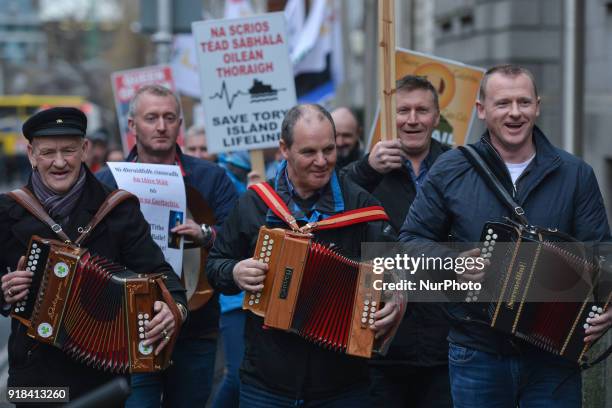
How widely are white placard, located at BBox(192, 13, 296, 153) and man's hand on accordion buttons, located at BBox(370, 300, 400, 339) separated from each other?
2.70 metres

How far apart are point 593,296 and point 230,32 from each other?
12.3 ft

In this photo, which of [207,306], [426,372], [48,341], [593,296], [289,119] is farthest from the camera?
[207,306]

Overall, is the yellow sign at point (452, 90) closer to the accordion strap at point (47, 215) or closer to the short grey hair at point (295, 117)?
the short grey hair at point (295, 117)

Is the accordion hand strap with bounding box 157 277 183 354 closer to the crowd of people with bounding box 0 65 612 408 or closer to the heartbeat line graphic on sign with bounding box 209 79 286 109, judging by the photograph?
the crowd of people with bounding box 0 65 612 408

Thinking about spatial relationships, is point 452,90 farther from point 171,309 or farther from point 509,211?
point 171,309

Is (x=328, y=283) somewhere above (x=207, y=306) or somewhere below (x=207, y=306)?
above

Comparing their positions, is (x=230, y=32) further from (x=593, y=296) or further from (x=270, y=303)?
(x=593, y=296)

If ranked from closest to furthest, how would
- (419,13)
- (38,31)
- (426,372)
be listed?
(426,372) → (419,13) → (38,31)

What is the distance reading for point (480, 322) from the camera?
444 centimetres

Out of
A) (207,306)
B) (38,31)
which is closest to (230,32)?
(207,306)

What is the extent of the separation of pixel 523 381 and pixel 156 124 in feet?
8.10

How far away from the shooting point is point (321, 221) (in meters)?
4.82

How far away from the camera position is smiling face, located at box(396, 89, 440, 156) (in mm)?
5648

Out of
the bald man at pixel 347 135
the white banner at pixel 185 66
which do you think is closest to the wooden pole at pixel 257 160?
the bald man at pixel 347 135
